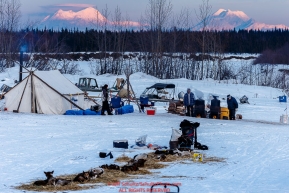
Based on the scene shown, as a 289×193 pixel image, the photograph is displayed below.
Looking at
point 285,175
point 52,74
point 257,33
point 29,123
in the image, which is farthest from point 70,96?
point 257,33

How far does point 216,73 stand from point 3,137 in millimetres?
37436

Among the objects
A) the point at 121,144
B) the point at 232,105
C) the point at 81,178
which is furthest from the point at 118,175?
the point at 232,105

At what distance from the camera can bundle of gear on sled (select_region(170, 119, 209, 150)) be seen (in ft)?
47.9

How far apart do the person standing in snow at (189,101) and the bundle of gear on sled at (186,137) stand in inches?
319

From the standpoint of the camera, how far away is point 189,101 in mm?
23375

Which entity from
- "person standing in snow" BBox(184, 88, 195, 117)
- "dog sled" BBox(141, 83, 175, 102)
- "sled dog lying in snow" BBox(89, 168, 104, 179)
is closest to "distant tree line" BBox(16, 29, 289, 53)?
"dog sled" BBox(141, 83, 175, 102)

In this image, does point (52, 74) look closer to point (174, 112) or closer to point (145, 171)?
point (174, 112)

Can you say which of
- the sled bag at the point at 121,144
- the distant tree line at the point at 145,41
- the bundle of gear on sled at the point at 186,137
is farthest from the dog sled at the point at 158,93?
the sled bag at the point at 121,144

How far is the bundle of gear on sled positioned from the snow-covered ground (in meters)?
0.49

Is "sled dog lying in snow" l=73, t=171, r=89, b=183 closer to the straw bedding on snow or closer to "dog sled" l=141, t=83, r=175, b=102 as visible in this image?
the straw bedding on snow

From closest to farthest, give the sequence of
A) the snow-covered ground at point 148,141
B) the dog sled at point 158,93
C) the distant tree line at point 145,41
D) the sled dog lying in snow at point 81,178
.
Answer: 1. the sled dog lying in snow at point 81,178
2. the snow-covered ground at point 148,141
3. the dog sled at point 158,93
4. the distant tree line at point 145,41

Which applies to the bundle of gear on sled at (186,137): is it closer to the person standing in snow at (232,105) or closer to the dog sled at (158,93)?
the person standing in snow at (232,105)

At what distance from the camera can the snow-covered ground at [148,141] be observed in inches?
418

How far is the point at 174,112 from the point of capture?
81.4 feet
